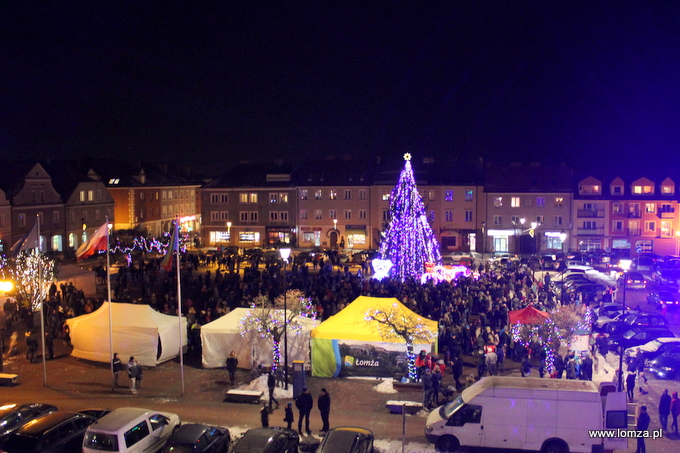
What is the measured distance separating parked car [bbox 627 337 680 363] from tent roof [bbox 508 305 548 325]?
295 cm

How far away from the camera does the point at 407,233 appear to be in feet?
102

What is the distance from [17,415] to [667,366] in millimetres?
18513

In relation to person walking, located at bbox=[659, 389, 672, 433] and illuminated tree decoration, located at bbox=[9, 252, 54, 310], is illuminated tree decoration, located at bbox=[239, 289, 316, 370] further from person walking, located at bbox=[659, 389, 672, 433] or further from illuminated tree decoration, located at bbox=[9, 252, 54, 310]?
illuminated tree decoration, located at bbox=[9, 252, 54, 310]

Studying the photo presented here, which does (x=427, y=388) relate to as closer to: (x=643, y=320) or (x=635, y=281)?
(x=643, y=320)

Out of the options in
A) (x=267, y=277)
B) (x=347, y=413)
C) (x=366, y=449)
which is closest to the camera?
(x=366, y=449)

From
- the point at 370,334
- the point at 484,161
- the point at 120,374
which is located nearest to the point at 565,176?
the point at 484,161

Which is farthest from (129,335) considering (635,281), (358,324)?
(635,281)

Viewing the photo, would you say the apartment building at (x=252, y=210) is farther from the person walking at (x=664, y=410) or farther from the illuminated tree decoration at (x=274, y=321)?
the person walking at (x=664, y=410)

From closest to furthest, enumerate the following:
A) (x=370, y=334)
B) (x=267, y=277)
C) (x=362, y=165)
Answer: (x=370, y=334)
(x=267, y=277)
(x=362, y=165)

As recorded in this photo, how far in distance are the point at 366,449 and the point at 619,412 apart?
18.4ft

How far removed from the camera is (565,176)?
50.4m

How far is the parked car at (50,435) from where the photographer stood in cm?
1167

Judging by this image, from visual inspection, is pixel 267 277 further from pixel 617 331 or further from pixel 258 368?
pixel 617 331

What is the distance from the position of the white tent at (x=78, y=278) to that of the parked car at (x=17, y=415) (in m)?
14.9
